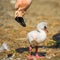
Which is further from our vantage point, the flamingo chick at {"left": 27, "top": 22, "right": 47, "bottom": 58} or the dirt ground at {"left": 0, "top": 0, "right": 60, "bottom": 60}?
the dirt ground at {"left": 0, "top": 0, "right": 60, "bottom": 60}

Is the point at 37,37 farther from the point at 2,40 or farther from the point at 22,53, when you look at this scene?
the point at 2,40

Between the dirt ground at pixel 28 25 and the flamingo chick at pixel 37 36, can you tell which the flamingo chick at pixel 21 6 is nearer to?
the flamingo chick at pixel 37 36

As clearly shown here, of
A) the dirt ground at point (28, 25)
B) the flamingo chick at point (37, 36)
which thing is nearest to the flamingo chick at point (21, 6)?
the flamingo chick at point (37, 36)

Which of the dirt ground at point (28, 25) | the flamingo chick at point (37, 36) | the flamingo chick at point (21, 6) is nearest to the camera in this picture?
the flamingo chick at point (21, 6)

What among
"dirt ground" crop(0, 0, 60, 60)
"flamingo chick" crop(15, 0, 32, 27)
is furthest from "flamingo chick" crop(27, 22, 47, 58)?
"flamingo chick" crop(15, 0, 32, 27)

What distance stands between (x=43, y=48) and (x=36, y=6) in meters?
5.11

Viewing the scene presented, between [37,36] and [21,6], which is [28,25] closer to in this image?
[37,36]

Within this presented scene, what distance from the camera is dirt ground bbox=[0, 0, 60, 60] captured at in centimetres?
710

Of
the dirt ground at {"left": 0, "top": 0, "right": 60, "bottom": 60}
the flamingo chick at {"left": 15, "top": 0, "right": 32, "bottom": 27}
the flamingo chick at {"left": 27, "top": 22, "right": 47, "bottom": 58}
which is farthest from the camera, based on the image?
the dirt ground at {"left": 0, "top": 0, "right": 60, "bottom": 60}

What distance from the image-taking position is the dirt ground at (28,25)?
7104 millimetres

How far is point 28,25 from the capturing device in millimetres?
9547

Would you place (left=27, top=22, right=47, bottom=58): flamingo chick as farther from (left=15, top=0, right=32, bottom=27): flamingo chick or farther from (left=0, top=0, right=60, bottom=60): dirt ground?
(left=15, top=0, right=32, bottom=27): flamingo chick

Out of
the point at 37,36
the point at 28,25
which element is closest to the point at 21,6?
the point at 37,36

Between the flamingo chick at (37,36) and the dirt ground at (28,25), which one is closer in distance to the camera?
the flamingo chick at (37,36)
